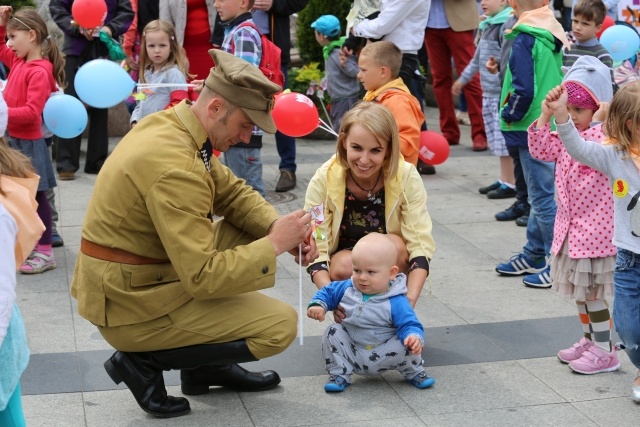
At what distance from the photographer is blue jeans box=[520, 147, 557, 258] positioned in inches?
249

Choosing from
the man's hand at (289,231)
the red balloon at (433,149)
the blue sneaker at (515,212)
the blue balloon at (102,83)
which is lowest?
the blue sneaker at (515,212)

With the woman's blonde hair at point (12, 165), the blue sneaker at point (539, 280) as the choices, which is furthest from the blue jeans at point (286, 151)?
the woman's blonde hair at point (12, 165)

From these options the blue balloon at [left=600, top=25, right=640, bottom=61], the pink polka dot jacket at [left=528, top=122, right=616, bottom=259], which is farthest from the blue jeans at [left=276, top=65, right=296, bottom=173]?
the pink polka dot jacket at [left=528, top=122, right=616, bottom=259]

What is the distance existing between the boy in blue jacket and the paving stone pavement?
0.35 ft

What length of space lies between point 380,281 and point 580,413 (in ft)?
3.40

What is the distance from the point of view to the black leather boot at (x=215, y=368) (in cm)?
432

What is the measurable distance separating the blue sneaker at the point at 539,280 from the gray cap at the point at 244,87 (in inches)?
102

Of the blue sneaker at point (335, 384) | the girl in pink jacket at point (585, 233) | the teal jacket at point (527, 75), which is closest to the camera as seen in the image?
the blue sneaker at point (335, 384)

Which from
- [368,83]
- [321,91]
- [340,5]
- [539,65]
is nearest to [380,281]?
[368,83]

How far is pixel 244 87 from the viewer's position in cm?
417

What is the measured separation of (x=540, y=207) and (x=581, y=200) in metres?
1.30

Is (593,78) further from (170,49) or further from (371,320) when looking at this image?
(170,49)

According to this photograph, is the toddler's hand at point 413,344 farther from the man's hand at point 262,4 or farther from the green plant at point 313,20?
the green plant at point 313,20

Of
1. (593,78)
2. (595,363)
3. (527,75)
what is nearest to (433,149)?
(527,75)
